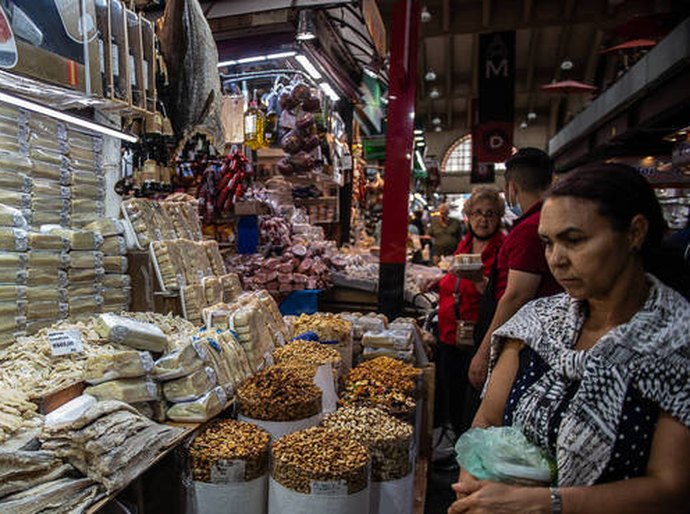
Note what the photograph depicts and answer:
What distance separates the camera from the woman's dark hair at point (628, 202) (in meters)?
1.21

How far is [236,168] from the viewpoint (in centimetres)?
489

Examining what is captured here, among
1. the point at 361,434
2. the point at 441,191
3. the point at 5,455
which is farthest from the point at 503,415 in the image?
the point at 441,191

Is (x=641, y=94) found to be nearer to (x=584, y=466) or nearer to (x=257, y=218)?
(x=257, y=218)

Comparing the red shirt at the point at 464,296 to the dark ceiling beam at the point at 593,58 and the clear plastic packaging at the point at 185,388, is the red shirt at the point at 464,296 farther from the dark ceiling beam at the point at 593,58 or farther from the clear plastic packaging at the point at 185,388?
the dark ceiling beam at the point at 593,58

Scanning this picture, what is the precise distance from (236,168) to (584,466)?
13.8ft

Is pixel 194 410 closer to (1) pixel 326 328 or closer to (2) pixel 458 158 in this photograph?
(1) pixel 326 328

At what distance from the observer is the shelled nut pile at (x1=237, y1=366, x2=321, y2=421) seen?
2160 mm

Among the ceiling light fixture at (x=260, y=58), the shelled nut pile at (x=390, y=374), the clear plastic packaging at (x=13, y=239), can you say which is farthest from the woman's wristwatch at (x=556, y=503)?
the ceiling light fixture at (x=260, y=58)

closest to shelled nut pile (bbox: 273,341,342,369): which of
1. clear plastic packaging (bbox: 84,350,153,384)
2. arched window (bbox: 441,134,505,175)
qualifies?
clear plastic packaging (bbox: 84,350,153,384)

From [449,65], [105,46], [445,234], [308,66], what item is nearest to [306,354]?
[105,46]

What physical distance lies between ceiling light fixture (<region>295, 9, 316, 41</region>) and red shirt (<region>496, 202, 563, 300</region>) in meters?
2.39

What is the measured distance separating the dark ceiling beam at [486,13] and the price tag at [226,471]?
12830mm

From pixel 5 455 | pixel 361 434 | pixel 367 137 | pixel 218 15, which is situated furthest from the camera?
pixel 367 137

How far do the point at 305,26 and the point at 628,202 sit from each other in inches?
138
